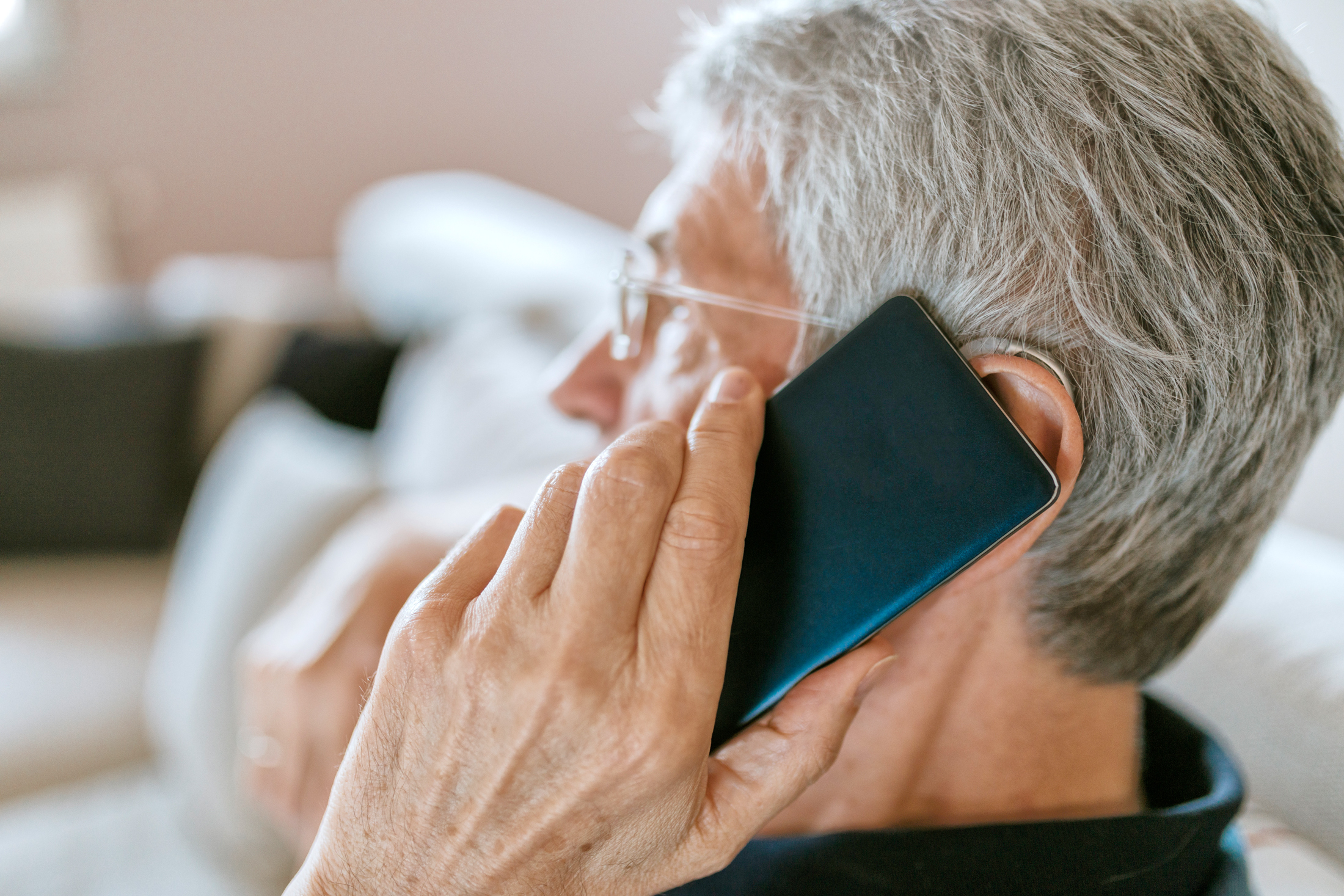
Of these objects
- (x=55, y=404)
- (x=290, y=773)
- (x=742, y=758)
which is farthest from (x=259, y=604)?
(x=742, y=758)

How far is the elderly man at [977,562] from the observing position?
617 mm

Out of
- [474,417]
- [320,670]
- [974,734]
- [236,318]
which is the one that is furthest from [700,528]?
[236,318]

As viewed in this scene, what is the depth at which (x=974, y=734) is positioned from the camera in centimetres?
82

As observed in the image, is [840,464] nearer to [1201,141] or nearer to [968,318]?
[968,318]

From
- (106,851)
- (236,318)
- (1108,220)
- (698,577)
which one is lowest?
(106,851)

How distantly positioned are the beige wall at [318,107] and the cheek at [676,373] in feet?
9.44

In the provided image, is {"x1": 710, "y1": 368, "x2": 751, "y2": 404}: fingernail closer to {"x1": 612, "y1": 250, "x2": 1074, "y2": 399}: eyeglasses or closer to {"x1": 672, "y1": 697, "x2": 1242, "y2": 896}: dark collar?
{"x1": 612, "y1": 250, "x2": 1074, "y2": 399}: eyeglasses

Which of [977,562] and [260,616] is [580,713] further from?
[260,616]

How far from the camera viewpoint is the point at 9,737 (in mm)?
1772

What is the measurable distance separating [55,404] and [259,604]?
1059mm

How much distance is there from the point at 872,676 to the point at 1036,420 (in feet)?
0.73

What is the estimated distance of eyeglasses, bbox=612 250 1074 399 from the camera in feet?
2.22

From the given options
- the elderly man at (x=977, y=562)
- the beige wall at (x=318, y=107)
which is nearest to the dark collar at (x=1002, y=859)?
the elderly man at (x=977, y=562)

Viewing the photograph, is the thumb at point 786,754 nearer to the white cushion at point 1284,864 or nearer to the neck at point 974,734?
the neck at point 974,734
